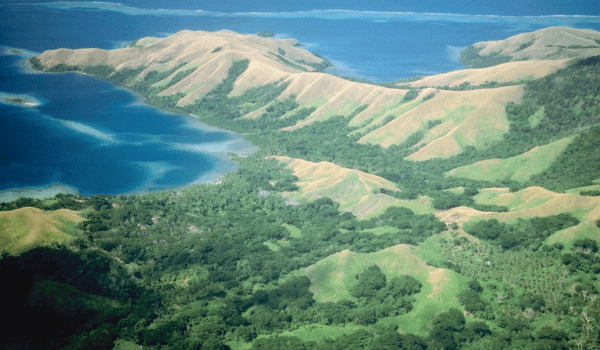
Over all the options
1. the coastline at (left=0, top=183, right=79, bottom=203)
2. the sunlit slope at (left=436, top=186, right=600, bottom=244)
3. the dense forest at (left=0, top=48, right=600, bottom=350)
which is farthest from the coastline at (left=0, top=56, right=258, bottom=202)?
the sunlit slope at (left=436, top=186, right=600, bottom=244)

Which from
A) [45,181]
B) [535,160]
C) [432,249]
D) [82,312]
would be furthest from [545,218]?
[45,181]

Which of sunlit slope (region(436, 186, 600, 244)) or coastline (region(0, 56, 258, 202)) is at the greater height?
coastline (region(0, 56, 258, 202))

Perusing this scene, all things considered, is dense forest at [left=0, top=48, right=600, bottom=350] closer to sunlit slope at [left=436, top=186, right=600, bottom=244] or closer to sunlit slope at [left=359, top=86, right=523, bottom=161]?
sunlit slope at [left=436, top=186, right=600, bottom=244]

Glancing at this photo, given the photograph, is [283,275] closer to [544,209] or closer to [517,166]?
[544,209]

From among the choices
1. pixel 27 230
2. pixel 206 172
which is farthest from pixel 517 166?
pixel 27 230

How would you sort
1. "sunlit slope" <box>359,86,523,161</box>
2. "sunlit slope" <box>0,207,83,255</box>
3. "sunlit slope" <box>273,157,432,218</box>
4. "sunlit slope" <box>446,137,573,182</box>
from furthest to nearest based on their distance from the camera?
"sunlit slope" <box>359,86,523,161</box>, "sunlit slope" <box>446,137,573,182</box>, "sunlit slope" <box>273,157,432,218</box>, "sunlit slope" <box>0,207,83,255</box>

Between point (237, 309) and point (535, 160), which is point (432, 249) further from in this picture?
point (535, 160)
